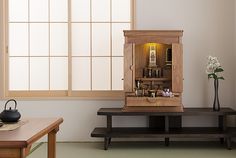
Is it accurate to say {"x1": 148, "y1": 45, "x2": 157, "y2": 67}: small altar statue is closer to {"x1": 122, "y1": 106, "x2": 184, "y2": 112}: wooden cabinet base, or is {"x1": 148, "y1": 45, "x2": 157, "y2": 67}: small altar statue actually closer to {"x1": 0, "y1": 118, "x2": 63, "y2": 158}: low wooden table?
{"x1": 122, "y1": 106, "x2": 184, "y2": 112}: wooden cabinet base

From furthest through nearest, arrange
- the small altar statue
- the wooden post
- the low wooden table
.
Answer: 1. the small altar statue
2. the wooden post
3. the low wooden table

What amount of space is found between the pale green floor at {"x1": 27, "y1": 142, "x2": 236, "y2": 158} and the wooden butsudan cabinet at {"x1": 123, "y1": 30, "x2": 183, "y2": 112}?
0.54m

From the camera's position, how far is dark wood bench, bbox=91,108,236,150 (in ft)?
16.4

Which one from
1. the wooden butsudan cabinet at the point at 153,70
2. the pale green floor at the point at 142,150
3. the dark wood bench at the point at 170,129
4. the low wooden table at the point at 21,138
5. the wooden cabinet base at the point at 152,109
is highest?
the wooden butsudan cabinet at the point at 153,70

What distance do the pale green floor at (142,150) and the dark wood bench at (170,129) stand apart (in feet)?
0.49

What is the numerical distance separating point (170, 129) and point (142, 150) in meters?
0.58

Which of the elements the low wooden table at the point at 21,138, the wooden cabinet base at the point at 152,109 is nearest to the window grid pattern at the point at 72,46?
the wooden cabinet base at the point at 152,109

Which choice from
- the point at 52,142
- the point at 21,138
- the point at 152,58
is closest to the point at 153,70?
the point at 152,58

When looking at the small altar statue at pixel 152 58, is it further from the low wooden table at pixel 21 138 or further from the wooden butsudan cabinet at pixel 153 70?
the low wooden table at pixel 21 138

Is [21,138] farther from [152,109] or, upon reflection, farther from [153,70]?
[153,70]

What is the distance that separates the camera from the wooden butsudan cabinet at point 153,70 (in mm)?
5078

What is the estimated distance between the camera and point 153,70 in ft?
18.0

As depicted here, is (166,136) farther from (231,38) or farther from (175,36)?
(231,38)

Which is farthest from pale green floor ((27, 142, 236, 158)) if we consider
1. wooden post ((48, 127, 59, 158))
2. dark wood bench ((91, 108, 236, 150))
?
wooden post ((48, 127, 59, 158))
